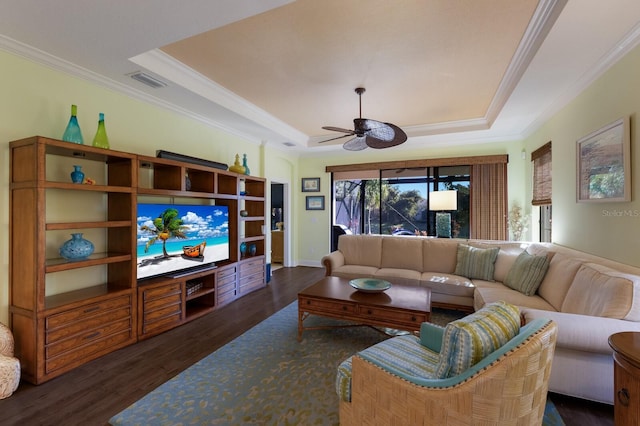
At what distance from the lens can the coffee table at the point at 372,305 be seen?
240 cm

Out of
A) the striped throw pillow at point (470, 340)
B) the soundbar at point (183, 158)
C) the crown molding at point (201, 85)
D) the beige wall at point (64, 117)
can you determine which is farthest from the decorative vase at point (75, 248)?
the striped throw pillow at point (470, 340)

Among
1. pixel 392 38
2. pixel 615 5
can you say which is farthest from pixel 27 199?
pixel 615 5

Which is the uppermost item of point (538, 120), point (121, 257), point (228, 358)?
point (538, 120)

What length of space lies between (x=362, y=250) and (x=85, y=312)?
343 centimetres

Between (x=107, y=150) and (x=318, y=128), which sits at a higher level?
(x=318, y=128)

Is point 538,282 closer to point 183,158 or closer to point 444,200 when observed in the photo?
point 444,200

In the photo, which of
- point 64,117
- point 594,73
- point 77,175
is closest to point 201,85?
point 64,117

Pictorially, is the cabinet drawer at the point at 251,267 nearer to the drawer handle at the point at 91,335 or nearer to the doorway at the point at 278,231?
the doorway at the point at 278,231

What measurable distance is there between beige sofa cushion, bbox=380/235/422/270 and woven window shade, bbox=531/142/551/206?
5.86 ft

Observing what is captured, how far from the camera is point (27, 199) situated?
216 cm

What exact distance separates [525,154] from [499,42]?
3063 mm

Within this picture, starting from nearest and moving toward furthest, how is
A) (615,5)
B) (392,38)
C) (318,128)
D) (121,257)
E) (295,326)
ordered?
(615,5) → (392,38) → (121,257) → (295,326) → (318,128)

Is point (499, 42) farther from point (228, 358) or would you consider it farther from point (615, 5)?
point (228, 358)

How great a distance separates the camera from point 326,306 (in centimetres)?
270
